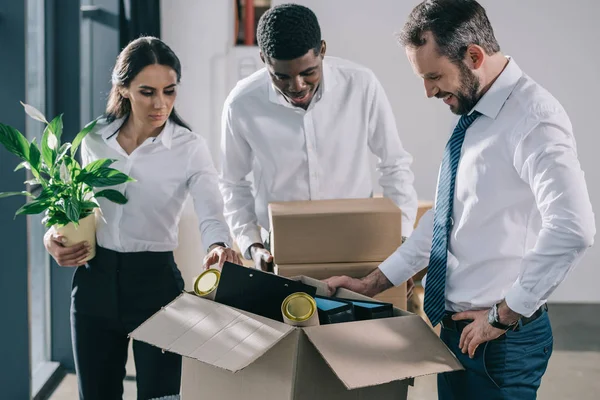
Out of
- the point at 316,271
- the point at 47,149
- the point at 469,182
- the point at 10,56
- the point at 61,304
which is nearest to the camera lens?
the point at 469,182

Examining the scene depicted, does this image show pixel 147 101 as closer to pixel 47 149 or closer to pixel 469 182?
pixel 47 149

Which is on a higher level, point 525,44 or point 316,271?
point 525,44

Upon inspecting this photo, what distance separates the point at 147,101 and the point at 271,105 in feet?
1.17

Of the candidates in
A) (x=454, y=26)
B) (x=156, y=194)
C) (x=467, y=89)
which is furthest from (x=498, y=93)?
(x=156, y=194)

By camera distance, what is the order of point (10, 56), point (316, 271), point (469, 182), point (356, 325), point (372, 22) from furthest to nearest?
point (372, 22), point (10, 56), point (316, 271), point (469, 182), point (356, 325)

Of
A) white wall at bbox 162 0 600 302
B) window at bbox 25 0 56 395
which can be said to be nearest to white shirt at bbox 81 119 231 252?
window at bbox 25 0 56 395

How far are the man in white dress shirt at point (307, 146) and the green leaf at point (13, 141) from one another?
573 mm

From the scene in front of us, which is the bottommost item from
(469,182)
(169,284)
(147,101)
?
(169,284)

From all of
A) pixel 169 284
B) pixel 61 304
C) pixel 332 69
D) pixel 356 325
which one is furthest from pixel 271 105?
pixel 61 304

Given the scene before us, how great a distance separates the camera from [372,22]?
188 inches

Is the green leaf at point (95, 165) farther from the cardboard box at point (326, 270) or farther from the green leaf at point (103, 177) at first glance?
the cardboard box at point (326, 270)

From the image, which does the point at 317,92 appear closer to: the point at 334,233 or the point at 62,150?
the point at 334,233

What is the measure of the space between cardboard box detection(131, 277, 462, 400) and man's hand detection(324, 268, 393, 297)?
421 mm

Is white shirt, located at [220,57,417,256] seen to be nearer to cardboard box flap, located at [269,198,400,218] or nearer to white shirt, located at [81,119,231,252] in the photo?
white shirt, located at [81,119,231,252]
